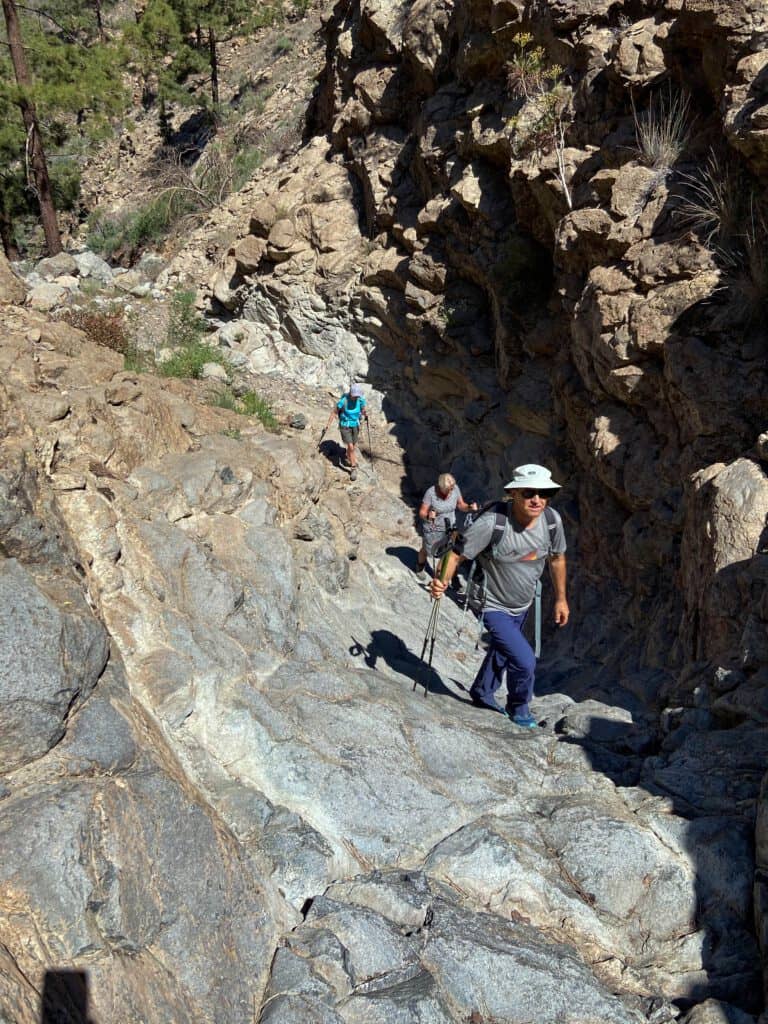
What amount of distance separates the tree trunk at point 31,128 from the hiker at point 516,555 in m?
13.6

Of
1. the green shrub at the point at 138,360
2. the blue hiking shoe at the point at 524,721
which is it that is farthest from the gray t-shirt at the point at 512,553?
the green shrub at the point at 138,360

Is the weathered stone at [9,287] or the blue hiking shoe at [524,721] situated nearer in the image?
the blue hiking shoe at [524,721]

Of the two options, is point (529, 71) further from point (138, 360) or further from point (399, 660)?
Answer: point (399, 660)

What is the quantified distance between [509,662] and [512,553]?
2.99 feet

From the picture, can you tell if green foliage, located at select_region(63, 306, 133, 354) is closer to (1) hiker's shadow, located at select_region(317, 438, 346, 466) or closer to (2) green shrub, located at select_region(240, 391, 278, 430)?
(2) green shrub, located at select_region(240, 391, 278, 430)

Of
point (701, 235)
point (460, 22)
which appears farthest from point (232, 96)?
point (701, 235)

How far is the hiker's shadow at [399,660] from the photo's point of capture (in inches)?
271

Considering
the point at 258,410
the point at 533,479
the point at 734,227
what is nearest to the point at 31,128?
the point at 258,410

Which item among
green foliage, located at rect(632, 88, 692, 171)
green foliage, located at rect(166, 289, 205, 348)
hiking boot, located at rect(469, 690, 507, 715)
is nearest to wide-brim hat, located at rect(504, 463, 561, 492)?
hiking boot, located at rect(469, 690, 507, 715)

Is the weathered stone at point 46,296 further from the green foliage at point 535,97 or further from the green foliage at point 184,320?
the green foliage at point 535,97

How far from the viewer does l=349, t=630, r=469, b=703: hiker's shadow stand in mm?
6884

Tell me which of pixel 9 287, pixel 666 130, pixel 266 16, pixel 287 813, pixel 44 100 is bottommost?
pixel 287 813

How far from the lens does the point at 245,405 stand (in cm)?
1112

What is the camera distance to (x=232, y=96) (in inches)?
1019
